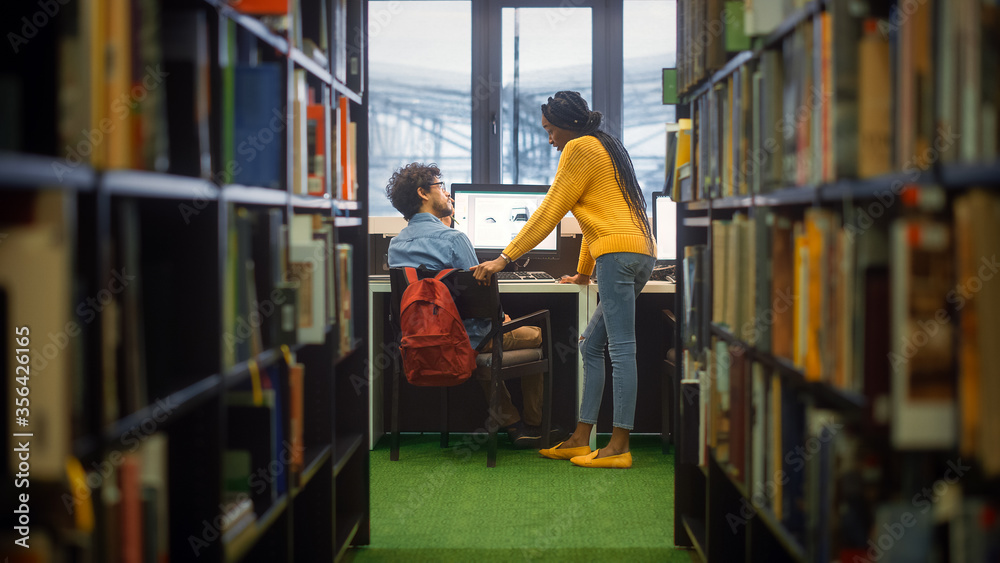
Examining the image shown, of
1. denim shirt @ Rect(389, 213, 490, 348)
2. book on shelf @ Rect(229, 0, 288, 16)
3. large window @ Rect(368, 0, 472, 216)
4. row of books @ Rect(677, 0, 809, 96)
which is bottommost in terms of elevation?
denim shirt @ Rect(389, 213, 490, 348)

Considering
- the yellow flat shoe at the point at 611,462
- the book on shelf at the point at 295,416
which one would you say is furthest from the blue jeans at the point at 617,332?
the book on shelf at the point at 295,416

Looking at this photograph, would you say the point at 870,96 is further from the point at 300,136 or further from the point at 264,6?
the point at 300,136

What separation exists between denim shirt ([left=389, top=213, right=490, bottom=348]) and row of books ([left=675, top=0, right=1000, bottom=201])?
1.52 meters

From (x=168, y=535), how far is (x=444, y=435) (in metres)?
2.14

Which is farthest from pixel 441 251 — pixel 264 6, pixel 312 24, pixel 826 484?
pixel 826 484

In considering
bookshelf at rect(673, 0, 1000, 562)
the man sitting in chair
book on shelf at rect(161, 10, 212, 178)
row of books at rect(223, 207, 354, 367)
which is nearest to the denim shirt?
the man sitting in chair

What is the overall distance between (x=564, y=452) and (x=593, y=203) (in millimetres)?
982

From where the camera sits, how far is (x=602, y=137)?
2771 millimetres

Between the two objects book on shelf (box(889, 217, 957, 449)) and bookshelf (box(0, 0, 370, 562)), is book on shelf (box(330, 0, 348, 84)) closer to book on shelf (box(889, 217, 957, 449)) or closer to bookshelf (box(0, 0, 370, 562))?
bookshelf (box(0, 0, 370, 562))

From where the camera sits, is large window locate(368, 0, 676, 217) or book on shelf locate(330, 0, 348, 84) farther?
large window locate(368, 0, 676, 217)

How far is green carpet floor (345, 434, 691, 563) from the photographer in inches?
83.7

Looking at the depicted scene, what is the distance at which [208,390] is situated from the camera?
1.14 m

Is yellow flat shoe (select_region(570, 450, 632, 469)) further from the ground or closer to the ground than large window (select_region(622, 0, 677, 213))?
closer to the ground

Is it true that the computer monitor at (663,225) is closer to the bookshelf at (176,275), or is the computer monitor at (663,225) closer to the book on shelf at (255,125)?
the bookshelf at (176,275)
